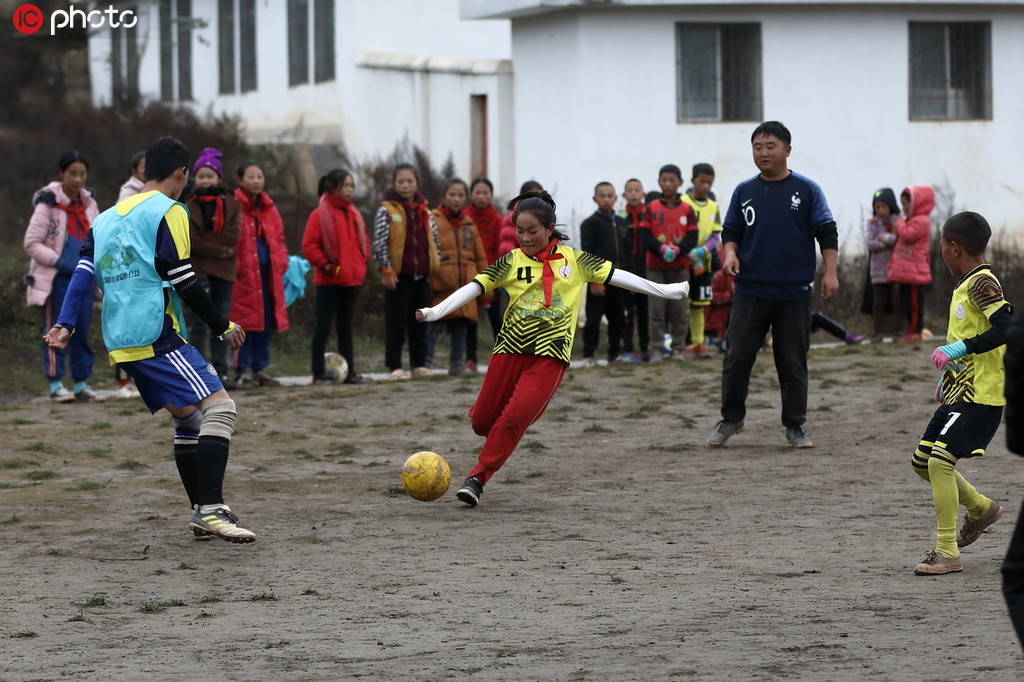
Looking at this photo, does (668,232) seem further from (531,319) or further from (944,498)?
(944,498)

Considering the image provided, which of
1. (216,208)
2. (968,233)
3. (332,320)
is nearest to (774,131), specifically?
(968,233)

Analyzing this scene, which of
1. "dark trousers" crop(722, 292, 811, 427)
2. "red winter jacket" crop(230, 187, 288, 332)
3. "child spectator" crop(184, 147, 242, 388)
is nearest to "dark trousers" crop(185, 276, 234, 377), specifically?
"child spectator" crop(184, 147, 242, 388)

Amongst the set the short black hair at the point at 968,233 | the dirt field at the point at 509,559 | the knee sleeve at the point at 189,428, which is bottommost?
the dirt field at the point at 509,559

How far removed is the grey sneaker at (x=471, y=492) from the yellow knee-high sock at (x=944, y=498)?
9.09 ft

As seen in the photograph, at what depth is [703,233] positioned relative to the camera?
1605 cm

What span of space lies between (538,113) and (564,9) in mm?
1909

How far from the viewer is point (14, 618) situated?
626cm

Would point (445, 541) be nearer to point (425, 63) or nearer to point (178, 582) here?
point (178, 582)

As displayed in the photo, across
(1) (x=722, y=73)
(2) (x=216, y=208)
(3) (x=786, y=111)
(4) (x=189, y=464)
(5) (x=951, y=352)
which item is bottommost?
(4) (x=189, y=464)

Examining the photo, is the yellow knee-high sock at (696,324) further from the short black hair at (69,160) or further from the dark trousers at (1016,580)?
the dark trousers at (1016,580)

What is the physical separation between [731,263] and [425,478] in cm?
286

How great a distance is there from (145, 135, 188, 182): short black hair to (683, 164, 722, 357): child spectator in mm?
8692

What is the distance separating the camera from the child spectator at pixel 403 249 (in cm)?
1459

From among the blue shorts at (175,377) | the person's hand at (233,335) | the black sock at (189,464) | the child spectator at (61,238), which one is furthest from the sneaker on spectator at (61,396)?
the person's hand at (233,335)
